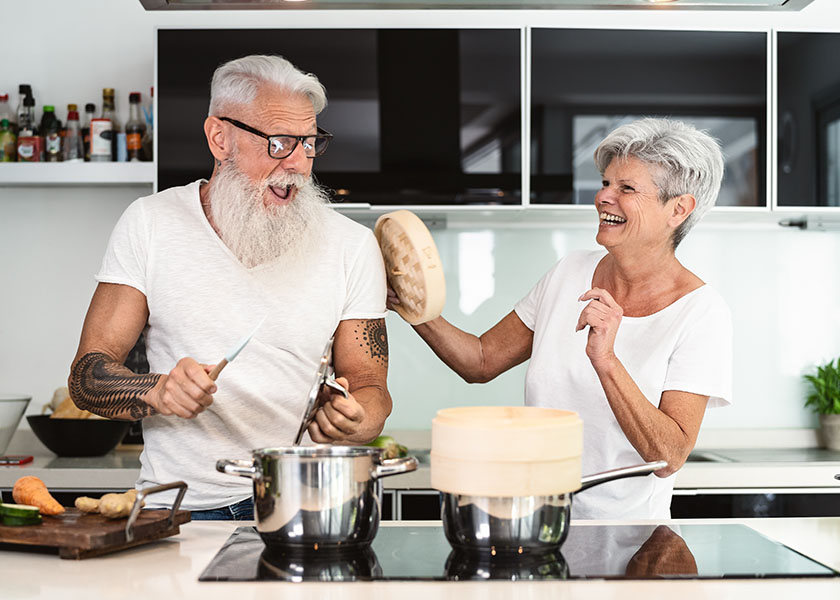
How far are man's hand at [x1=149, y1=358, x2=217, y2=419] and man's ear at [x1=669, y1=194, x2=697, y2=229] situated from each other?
3.32ft

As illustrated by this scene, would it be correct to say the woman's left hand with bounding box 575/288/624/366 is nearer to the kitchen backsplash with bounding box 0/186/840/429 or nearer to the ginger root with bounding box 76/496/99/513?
the ginger root with bounding box 76/496/99/513

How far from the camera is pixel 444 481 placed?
1.16 metres

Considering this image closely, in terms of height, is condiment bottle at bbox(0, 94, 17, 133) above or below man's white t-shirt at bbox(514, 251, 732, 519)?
→ above

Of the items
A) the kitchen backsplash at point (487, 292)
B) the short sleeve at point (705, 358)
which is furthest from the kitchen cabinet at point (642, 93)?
the short sleeve at point (705, 358)

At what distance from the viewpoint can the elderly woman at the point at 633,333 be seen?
169 cm

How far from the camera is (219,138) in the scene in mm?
1863

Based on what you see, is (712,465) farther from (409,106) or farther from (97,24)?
(97,24)

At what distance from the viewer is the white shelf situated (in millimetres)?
3012

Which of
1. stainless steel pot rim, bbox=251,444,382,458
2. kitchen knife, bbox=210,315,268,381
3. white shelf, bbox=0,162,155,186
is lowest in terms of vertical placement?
stainless steel pot rim, bbox=251,444,382,458

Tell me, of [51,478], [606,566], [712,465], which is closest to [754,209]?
[712,465]

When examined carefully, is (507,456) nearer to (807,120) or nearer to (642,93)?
(642,93)

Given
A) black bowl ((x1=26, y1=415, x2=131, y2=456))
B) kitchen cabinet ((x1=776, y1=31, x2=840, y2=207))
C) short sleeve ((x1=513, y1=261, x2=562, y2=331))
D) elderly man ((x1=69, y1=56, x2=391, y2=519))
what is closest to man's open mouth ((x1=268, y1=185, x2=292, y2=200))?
elderly man ((x1=69, y1=56, x2=391, y2=519))

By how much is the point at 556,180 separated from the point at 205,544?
1.90 metres

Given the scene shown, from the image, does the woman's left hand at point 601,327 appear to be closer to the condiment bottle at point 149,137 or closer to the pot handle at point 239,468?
the pot handle at point 239,468
